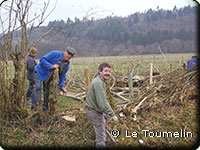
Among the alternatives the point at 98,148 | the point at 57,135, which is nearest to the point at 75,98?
the point at 57,135

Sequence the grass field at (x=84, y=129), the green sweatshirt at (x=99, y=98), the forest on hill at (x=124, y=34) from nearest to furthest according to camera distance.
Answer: the green sweatshirt at (x=99, y=98) → the grass field at (x=84, y=129) → the forest on hill at (x=124, y=34)

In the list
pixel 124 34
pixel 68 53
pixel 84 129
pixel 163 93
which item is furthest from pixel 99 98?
pixel 124 34

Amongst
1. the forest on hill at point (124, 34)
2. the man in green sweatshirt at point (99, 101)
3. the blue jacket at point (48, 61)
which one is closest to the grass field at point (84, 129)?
the man in green sweatshirt at point (99, 101)

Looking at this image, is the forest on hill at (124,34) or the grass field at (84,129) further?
the forest on hill at (124,34)

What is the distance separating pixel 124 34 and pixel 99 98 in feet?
45.3

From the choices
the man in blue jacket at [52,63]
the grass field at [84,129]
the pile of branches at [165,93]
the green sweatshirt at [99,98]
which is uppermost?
the man in blue jacket at [52,63]

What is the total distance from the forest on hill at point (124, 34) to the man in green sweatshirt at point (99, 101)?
1447 mm

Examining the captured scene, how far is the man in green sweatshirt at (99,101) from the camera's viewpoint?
2.37m

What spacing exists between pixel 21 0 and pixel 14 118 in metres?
2.10

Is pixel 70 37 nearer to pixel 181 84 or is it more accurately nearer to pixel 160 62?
pixel 181 84

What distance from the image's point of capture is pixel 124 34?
15.4 metres

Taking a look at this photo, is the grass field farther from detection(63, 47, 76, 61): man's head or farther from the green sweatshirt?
detection(63, 47, 76, 61): man's head

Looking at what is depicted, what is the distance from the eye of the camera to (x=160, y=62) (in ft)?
30.8

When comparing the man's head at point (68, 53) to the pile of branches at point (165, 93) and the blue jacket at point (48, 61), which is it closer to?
the blue jacket at point (48, 61)
